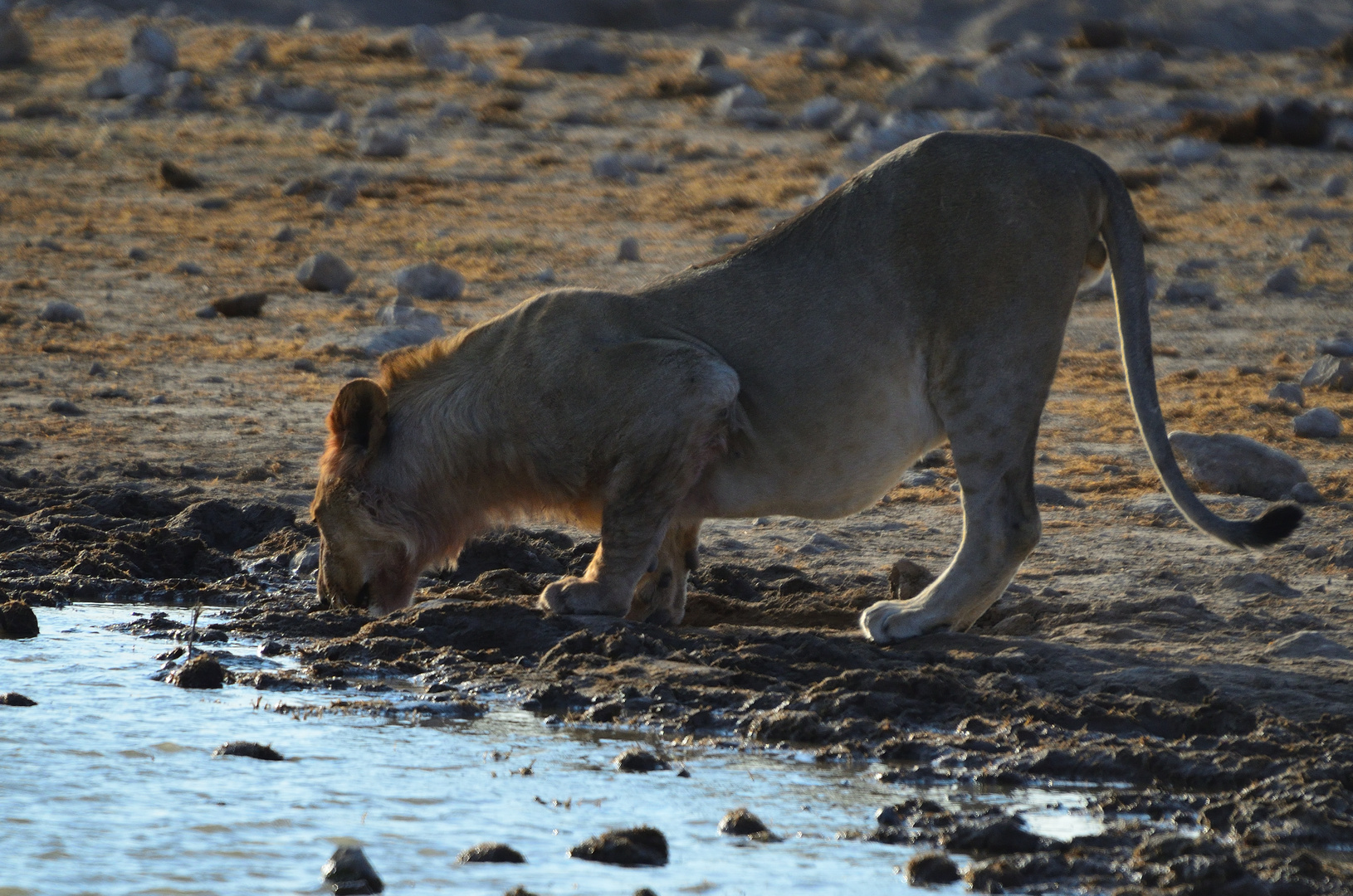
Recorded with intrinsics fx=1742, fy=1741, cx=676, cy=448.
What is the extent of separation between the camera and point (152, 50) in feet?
69.2

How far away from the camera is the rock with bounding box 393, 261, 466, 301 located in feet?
37.5

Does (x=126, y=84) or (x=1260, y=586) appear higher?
(x=126, y=84)

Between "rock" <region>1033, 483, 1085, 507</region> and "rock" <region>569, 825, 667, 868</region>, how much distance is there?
4.07m

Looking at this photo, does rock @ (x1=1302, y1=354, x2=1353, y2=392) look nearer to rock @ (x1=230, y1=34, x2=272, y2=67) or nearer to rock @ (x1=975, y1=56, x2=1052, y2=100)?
rock @ (x1=975, y1=56, x2=1052, y2=100)

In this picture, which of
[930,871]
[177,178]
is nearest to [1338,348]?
[930,871]

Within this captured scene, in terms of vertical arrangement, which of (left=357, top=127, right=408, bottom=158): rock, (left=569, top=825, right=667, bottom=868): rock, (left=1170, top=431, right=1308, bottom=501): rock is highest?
(left=357, top=127, right=408, bottom=158): rock

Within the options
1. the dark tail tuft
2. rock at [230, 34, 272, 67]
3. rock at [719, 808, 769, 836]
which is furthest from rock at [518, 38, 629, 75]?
rock at [719, 808, 769, 836]

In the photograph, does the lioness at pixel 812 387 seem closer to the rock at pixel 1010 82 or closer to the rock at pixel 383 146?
the rock at pixel 383 146

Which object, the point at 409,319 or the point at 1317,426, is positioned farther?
the point at 409,319

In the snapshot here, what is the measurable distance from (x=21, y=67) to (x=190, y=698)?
60.8ft

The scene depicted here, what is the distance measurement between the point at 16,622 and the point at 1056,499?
4.24 metres

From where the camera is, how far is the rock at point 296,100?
19.0 meters

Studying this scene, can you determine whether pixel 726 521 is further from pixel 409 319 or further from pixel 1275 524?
pixel 409 319

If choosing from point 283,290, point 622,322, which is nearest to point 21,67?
point 283,290
